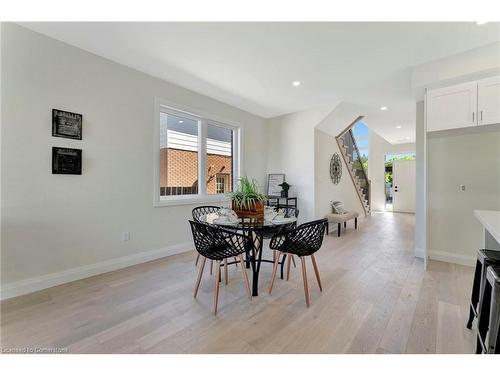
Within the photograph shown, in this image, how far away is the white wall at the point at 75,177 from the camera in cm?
219

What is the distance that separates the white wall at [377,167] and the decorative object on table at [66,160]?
28.4ft

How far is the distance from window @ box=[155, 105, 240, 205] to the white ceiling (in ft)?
1.95

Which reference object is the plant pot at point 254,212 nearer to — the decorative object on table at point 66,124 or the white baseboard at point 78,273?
the white baseboard at point 78,273

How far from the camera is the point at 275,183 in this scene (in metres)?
5.17

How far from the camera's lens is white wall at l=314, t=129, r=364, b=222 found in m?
4.95

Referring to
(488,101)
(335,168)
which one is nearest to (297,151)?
(335,168)

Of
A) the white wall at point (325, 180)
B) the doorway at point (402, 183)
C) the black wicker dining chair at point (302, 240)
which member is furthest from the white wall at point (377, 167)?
the black wicker dining chair at point (302, 240)

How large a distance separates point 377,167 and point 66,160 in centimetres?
917

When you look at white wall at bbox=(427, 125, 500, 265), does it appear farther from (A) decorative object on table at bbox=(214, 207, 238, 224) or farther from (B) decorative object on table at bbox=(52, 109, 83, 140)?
(B) decorative object on table at bbox=(52, 109, 83, 140)

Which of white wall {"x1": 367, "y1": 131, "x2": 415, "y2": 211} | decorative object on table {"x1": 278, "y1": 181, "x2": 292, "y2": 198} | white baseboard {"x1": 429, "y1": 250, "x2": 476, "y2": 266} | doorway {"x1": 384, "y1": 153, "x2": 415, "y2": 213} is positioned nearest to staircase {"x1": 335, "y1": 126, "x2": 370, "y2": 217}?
white wall {"x1": 367, "y1": 131, "x2": 415, "y2": 211}

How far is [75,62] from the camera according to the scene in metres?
2.55

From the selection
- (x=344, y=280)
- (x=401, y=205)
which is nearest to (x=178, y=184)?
(x=344, y=280)

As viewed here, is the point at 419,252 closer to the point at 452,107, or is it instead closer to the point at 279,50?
the point at 452,107
